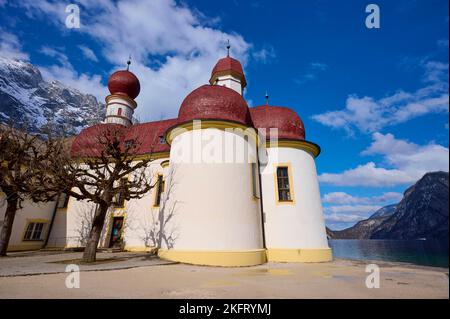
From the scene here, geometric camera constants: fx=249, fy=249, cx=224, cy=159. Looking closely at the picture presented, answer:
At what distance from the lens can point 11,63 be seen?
648ft

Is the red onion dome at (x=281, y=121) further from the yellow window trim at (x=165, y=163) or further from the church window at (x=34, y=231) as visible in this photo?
the church window at (x=34, y=231)

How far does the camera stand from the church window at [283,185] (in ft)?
50.1

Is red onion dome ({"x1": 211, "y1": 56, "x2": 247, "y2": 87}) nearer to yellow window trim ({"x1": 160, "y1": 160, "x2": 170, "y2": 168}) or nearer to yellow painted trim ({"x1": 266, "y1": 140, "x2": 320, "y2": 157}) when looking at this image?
yellow painted trim ({"x1": 266, "y1": 140, "x2": 320, "y2": 157})

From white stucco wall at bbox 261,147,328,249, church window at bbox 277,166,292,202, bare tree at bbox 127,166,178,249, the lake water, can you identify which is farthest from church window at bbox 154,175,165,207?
the lake water

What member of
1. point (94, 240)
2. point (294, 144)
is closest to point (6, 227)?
point (94, 240)

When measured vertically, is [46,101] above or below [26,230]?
above

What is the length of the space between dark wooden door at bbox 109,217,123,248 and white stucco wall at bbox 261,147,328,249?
11136 millimetres

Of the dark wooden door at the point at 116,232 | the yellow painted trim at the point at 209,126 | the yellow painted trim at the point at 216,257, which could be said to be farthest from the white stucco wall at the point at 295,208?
the dark wooden door at the point at 116,232

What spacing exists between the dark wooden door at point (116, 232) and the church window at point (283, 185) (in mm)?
12164
